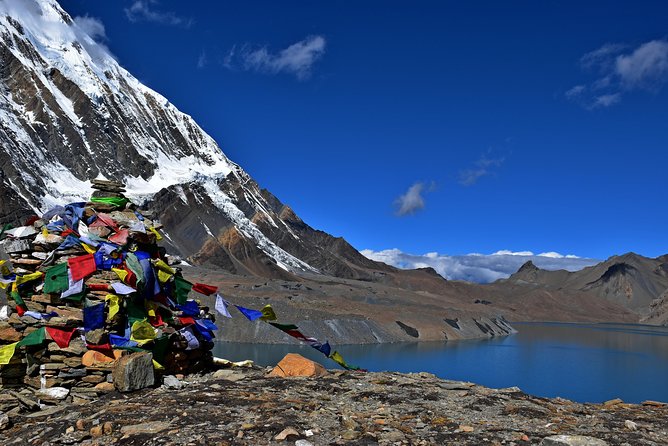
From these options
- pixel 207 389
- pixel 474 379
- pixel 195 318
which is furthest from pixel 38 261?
pixel 474 379

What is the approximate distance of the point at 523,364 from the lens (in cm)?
6994

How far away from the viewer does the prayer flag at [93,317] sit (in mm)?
12203

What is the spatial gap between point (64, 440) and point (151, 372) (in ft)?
11.4

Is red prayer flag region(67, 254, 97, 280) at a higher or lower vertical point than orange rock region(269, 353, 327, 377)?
higher

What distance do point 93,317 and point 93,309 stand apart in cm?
19

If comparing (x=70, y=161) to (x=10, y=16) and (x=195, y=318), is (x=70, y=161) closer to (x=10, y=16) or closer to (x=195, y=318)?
(x=10, y=16)

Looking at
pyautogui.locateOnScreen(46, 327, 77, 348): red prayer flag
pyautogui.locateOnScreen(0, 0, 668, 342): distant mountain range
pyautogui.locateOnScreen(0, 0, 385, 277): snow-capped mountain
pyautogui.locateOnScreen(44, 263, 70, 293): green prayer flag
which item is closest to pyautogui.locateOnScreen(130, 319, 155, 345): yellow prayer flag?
pyautogui.locateOnScreen(46, 327, 77, 348): red prayer flag

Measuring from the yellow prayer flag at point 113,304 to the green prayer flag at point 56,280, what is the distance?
0.93 metres

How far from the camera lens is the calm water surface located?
51.8 metres

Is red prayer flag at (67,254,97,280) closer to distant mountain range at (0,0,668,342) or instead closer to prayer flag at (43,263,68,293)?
prayer flag at (43,263,68,293)

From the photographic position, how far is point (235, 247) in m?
187

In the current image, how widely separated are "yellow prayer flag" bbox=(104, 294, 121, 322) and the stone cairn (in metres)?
0.02

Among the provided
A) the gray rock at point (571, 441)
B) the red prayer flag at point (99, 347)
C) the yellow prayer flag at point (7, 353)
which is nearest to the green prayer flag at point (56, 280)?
the yellow prayer flag at point (7, 353)

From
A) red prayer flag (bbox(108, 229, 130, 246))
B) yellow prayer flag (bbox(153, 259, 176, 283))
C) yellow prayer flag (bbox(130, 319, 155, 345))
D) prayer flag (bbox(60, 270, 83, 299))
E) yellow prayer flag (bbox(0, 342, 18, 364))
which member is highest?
red prayer flag (bbox(108, 229, 130, 246))
